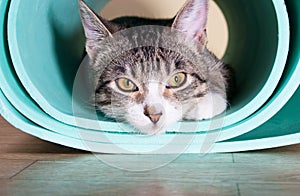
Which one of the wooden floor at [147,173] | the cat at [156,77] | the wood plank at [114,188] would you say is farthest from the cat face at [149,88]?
the wood plank at [114,188]

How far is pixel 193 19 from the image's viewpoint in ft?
3.70

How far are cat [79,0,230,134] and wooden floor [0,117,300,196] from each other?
126 mm

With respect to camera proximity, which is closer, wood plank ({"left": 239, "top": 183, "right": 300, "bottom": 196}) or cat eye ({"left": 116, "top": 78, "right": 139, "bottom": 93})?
wood plank ({"left": 239, "top": 183, "right": 300, "bottom": 196})

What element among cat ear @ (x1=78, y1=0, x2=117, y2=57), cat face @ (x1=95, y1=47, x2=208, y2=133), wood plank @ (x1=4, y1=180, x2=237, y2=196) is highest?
cat ear @ (x1=78, y1=0, x2=117, y2=57)

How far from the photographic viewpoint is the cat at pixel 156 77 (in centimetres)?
107

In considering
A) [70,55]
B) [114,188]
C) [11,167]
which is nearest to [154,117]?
[114,188]

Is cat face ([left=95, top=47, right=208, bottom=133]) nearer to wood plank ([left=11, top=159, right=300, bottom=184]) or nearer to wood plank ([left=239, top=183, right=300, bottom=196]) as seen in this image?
wood plank ([left=11, top=159, right=300, bottom=184])

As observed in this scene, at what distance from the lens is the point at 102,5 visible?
1.76 metres

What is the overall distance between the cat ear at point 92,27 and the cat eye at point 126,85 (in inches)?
5.3

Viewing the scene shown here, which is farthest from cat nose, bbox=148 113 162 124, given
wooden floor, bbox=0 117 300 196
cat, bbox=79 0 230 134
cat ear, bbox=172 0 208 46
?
cat ear, bbox=172 0 208 46

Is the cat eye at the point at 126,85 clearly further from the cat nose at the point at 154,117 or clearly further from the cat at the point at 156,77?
the cat nose at the point at 154,117

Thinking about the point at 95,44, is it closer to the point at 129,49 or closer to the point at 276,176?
the point at 129,49

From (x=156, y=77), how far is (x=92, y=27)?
23 cm

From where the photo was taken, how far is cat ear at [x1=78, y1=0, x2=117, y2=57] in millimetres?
1084
